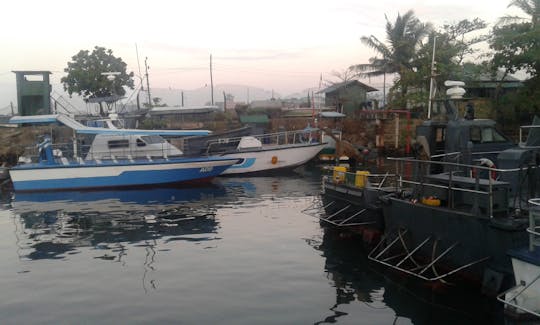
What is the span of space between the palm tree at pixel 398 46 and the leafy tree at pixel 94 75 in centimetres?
2120

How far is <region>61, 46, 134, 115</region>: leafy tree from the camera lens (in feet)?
131

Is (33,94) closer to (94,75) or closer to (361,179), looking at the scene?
(94,75)

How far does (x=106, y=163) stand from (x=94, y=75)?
18738 millimetres

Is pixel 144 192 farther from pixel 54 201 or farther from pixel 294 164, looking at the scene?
pixel 294 164

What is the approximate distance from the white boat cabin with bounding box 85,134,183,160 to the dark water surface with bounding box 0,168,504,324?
6935 mm

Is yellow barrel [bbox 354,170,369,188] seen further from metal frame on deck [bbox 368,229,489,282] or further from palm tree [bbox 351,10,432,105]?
palm tree [bbox 351,10,432,105]

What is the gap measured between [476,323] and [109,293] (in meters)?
7.21

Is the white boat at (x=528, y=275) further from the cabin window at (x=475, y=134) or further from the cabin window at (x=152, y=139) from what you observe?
the cabin window at (x=152, y=139)

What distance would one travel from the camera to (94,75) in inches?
1572

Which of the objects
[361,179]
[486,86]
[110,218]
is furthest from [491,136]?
[486,86]

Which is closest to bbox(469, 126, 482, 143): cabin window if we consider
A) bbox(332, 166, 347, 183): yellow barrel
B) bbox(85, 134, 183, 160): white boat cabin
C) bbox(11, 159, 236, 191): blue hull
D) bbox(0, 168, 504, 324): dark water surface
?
bbox(332, 166, 347, 183): yellow barrel

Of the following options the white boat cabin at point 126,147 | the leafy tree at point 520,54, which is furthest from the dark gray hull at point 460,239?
the leafy tree at point 520,54

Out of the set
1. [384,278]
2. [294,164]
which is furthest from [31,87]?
[384,278]

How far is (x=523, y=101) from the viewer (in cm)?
2919
